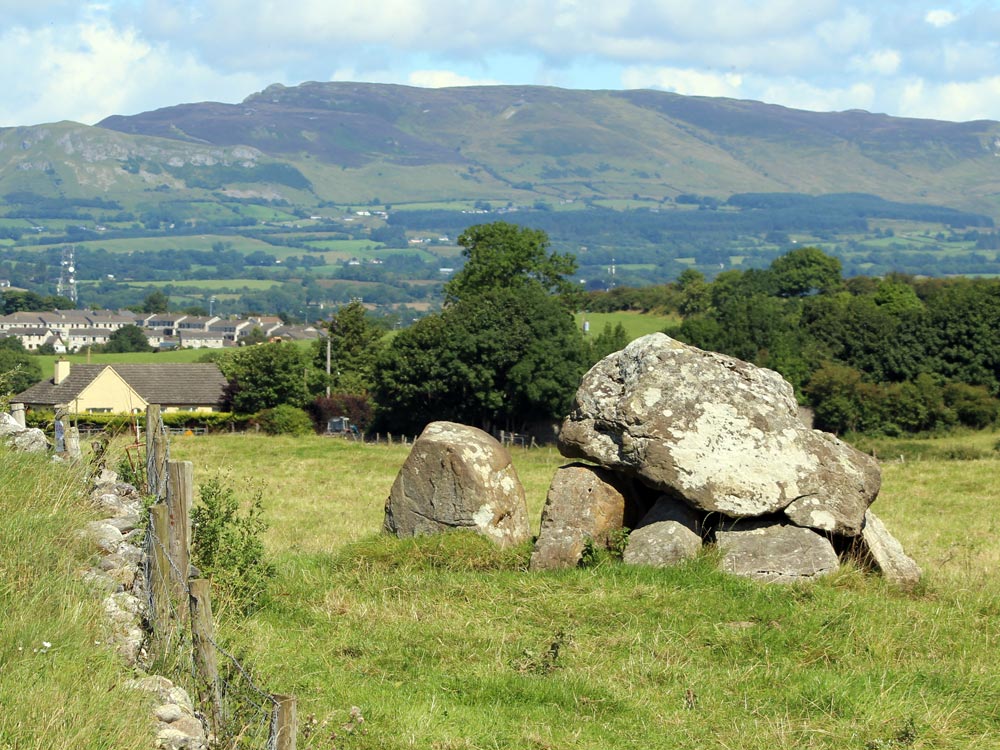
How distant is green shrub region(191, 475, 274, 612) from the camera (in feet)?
44.8

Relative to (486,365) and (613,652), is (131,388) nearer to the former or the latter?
(486,365)

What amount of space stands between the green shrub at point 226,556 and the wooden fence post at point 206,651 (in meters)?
4.60

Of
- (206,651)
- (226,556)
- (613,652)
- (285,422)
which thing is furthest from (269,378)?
(206,651)

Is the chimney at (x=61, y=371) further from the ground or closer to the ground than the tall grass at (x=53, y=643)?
closer to the ground

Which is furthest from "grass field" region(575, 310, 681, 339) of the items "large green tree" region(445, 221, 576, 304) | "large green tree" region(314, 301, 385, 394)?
"large green tree" region(445, 221, 576, 304)

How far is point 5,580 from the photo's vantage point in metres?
9.80

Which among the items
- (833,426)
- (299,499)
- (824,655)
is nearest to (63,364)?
(833,426)

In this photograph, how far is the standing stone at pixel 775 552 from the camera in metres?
15.2

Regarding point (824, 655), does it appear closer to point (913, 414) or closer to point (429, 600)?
point (429, 600)

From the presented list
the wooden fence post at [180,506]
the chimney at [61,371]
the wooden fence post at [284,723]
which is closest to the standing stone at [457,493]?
the wooden fence post at [180,506]

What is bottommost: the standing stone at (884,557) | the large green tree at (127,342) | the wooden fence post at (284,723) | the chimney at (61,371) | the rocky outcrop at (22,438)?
the large green tree at (127,342)

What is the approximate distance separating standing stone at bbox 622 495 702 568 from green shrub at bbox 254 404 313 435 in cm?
5809

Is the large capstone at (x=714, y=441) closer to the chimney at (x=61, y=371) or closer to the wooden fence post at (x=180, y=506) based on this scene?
the wooden fence post at (x=180, y=506)

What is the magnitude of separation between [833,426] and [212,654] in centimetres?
7937
